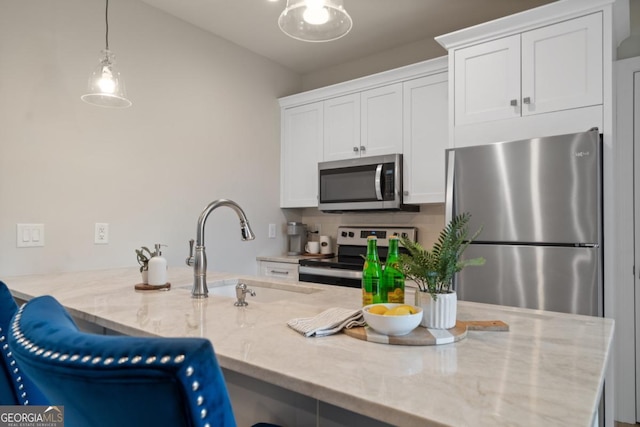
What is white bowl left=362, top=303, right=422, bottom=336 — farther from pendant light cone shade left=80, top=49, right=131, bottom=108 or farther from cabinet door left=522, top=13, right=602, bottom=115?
cabinet door left=522, top=13, right=602, bottom=115

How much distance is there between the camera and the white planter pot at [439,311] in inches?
39.6

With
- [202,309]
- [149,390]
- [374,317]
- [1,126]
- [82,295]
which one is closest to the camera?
[149,390]

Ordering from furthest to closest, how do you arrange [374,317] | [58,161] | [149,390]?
[58,161]
[374,317]
[149,390]

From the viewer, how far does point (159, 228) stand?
9.19 ft

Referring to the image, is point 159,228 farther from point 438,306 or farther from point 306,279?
point 438,306

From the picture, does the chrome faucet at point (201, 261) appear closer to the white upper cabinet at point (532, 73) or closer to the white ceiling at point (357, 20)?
the white upper cabinet at point (532, 73)

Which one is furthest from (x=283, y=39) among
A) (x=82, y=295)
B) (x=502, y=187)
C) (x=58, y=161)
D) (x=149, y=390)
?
(x=149, y=390)

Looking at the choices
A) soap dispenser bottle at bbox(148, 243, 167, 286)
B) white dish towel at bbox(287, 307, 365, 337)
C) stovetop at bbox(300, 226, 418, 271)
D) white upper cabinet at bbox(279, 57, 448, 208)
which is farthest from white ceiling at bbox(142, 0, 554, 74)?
white dish towel at bbox(287, 307, 365, 337)

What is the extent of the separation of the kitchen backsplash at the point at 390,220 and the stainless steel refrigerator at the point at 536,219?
0.89 m

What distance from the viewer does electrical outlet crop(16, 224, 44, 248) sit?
2.14 m

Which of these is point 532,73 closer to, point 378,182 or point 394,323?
point 378,182

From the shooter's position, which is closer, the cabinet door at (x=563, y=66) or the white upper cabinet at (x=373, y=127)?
the cabinet door at (x=563, y=66)

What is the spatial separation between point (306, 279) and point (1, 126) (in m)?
2.19

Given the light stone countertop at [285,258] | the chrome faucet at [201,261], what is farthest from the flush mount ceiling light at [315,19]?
the light stone countertop at [285,258]
